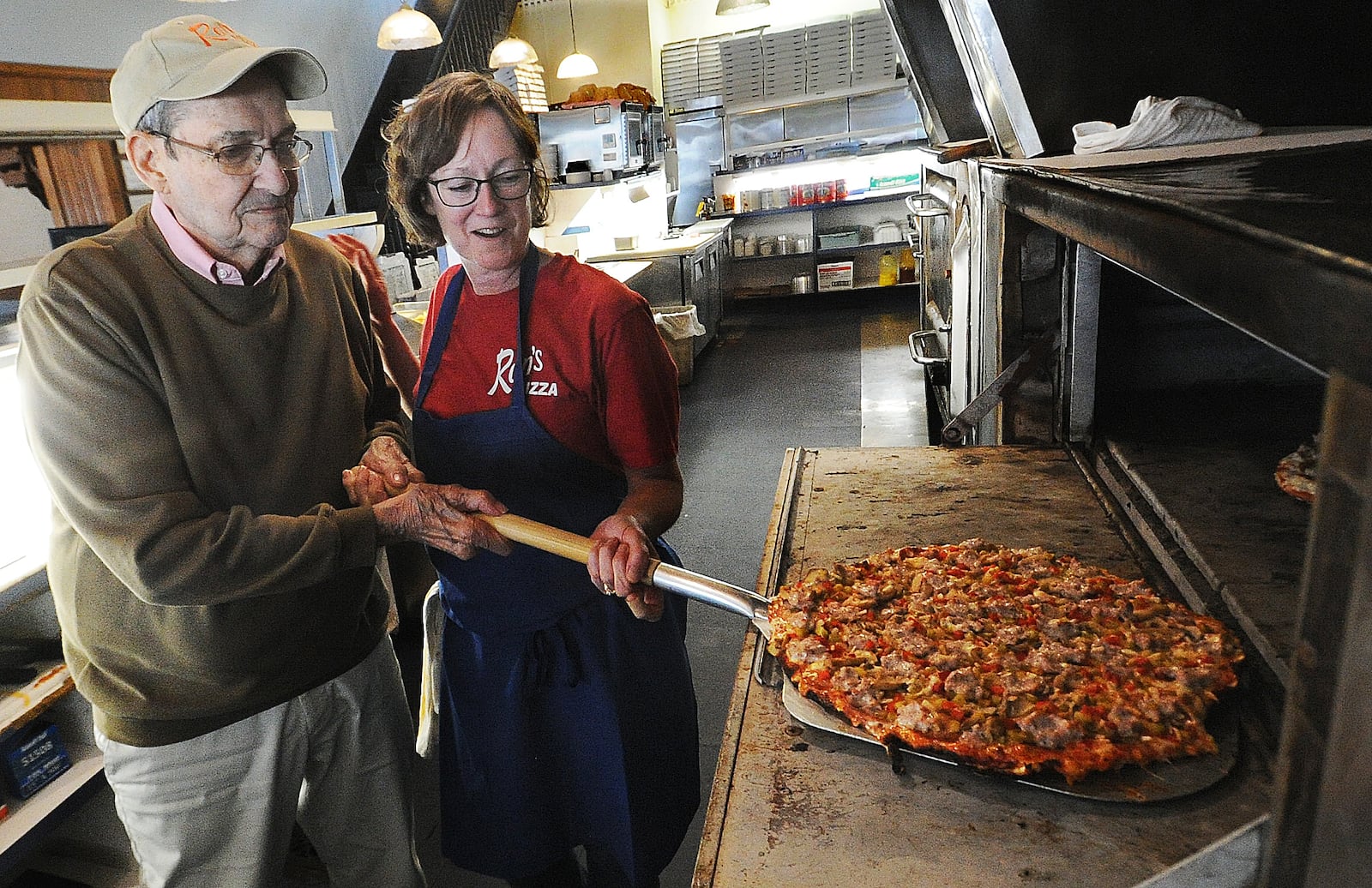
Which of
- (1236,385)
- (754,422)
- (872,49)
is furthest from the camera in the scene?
(872,49)

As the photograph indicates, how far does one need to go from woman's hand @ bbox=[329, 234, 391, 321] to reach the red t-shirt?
43cm

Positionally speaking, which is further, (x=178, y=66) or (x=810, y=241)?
(x=810, y=241)

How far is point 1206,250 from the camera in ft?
2.04

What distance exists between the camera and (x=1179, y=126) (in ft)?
5.18

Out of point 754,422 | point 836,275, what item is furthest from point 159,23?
point 836,275

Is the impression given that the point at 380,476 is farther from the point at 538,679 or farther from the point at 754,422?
the point at 754,422

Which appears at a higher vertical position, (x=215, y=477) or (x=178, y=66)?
(x=178, y=66)

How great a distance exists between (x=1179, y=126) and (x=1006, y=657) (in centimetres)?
105

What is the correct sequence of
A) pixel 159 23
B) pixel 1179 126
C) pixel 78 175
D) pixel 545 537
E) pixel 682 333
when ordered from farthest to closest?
pixel 682 333 < pixel 159 23 < pixel 78 175 < pixel 1179 126 < pixel 545 537

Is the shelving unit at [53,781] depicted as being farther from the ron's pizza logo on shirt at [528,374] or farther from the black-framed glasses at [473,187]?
the black-framed glasses at [473,187]

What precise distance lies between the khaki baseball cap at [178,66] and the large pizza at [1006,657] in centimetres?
123

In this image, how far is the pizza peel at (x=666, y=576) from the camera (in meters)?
1.31

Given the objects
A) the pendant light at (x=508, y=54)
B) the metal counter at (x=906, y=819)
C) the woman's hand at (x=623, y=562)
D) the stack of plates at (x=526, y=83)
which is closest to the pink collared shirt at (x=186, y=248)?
the woman's hand at (x=623, y=562)

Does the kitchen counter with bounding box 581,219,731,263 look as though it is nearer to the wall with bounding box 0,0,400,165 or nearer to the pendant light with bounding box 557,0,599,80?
the pendant light with bounding box 557,0,599,80
